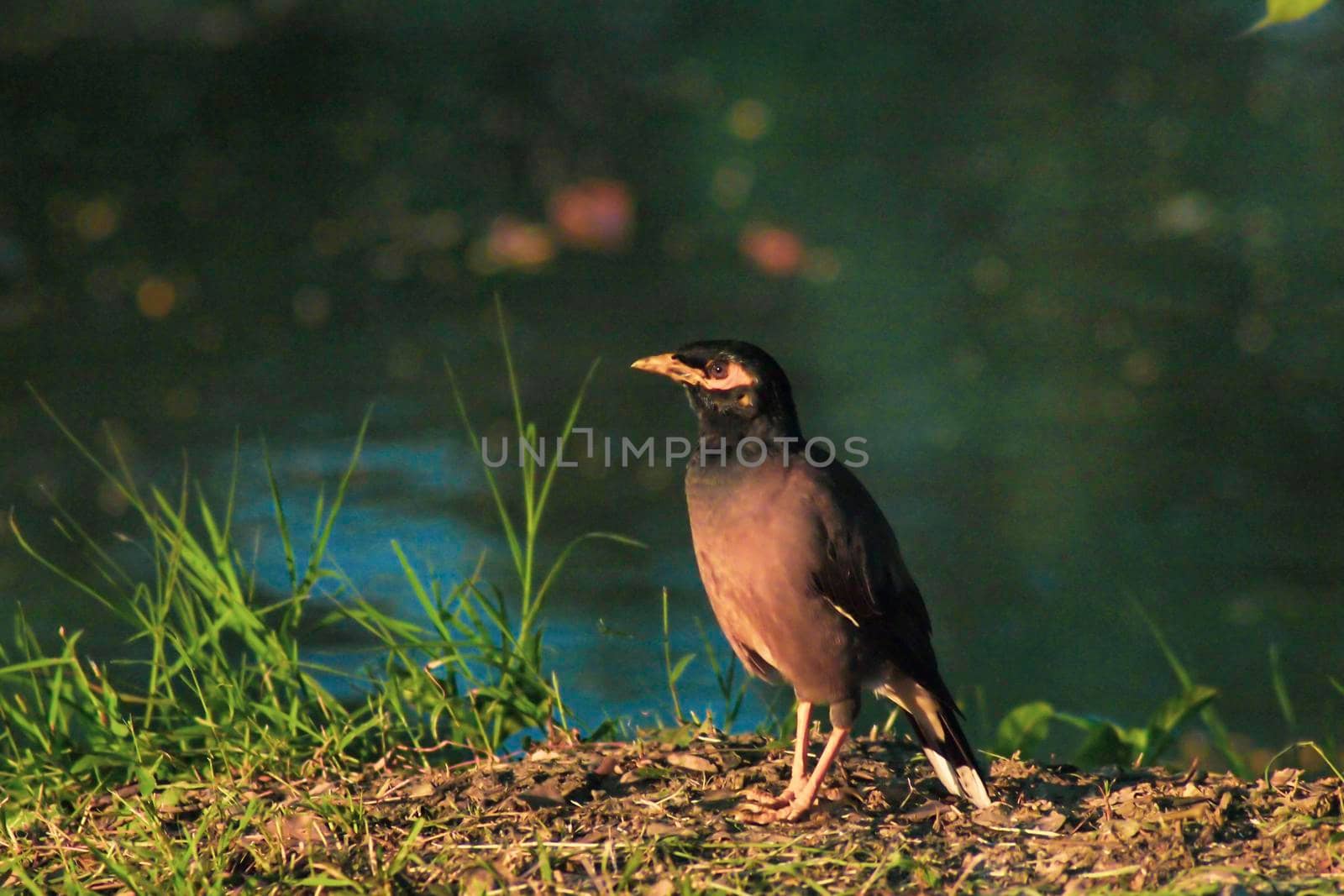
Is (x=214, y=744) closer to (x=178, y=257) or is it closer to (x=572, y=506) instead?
(x=572, y=506)

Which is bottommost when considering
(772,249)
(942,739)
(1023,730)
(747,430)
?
(1023,730)

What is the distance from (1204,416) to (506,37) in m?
9.52

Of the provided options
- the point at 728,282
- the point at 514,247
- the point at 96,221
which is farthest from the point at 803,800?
the point at 96,221

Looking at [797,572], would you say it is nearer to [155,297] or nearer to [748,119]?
[155,297]

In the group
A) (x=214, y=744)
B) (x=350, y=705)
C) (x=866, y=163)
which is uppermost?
(x=866, y=163)

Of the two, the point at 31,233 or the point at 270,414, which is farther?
A: the point at 31,233

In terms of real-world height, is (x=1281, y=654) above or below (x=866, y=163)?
below

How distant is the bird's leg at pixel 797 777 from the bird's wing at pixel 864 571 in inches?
11.1

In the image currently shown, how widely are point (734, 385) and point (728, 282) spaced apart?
6450 mm

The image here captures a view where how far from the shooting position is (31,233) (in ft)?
39.0

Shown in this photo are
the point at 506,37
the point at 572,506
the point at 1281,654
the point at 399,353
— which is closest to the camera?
the point at 1281,654

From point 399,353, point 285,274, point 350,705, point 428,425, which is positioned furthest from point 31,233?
point 350,705

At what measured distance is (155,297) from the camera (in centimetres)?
1083

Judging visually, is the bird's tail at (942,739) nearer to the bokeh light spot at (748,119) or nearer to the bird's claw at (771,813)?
the bird's claw at (771,813)
